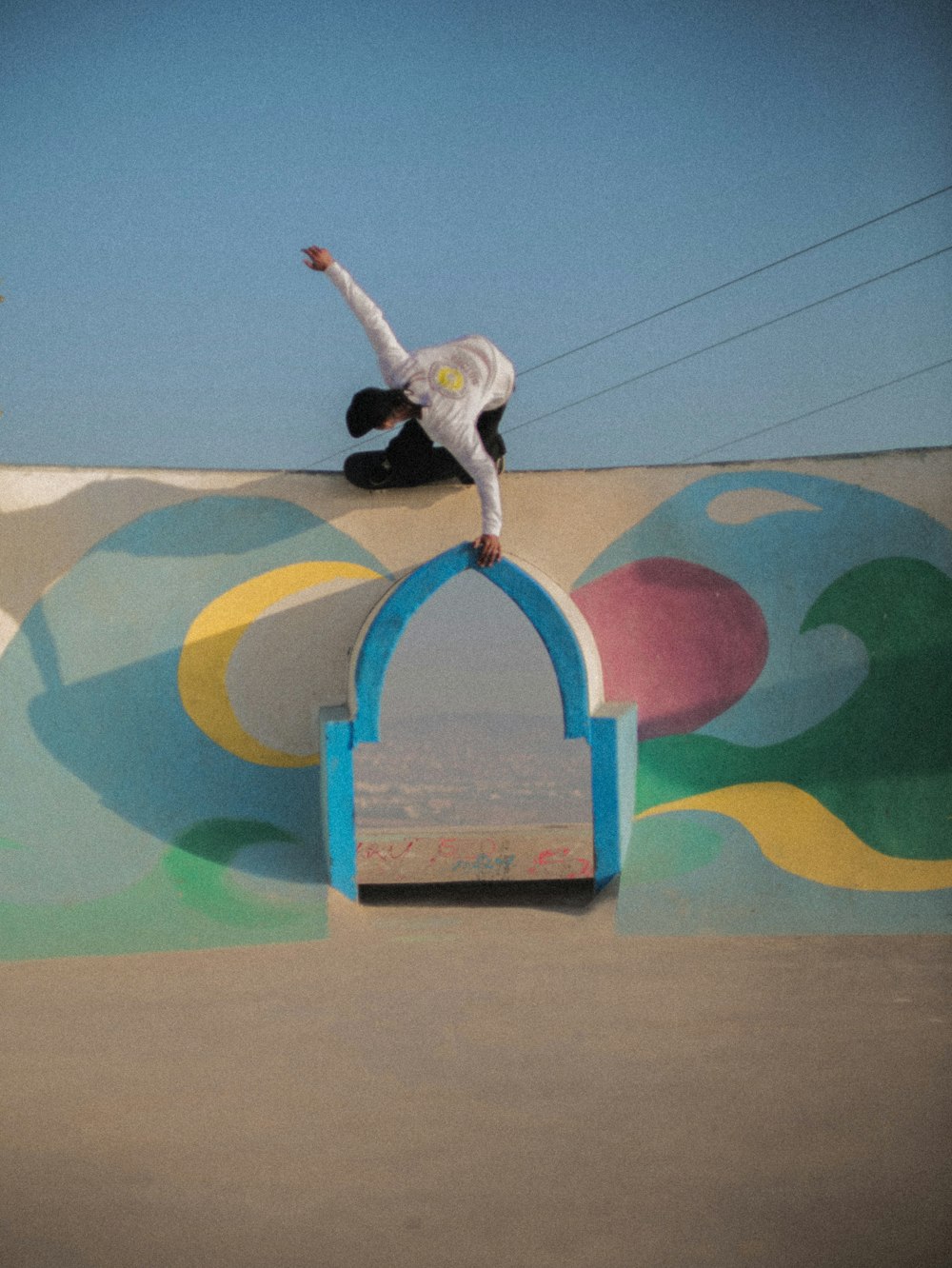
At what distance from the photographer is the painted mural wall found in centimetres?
739

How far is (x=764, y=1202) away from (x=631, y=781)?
14.7ft

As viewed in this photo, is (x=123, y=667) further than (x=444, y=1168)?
Yes

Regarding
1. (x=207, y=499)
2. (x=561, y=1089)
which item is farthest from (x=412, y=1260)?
(x=207, y=499)

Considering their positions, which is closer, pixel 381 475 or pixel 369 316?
pixel 369 316

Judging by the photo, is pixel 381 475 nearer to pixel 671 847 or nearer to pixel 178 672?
pixel 178 672

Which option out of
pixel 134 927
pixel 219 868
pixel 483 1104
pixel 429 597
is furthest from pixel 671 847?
pixel 483 1104

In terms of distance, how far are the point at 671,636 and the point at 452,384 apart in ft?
7.83

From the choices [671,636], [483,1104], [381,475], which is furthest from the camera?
[671,636]

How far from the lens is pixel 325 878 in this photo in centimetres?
714

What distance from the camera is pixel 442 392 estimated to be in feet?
23.2

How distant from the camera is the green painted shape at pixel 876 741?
743cm

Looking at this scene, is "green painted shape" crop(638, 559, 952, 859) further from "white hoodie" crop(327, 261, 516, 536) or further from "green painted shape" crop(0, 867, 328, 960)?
"green painted shape" crop(0, 867, 328, 960)

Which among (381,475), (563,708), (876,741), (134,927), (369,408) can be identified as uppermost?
(369,408)

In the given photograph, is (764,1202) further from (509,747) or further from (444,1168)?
(509,747)
